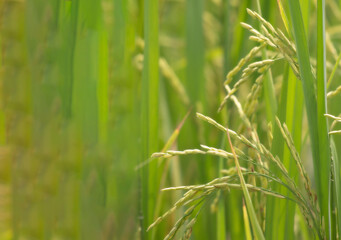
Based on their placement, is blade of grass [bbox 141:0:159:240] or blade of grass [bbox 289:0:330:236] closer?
blade of grass [bbox 289:0:330:236]

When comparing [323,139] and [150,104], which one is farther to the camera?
[150,104]

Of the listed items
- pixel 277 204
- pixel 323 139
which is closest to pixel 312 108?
pixel 323 139

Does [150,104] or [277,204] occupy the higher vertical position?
[150,104]

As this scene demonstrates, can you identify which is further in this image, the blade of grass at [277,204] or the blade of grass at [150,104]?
the blade of grass at [150,104]

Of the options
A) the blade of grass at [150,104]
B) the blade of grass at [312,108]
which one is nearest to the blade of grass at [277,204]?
the blade of grass at [312,108]

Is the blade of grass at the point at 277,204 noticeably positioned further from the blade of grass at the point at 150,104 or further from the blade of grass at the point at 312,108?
the blade of grass at the point at 150,104

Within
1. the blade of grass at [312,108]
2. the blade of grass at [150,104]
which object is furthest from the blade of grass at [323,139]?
the blade of grass at [150,104]

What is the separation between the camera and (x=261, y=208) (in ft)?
2.77

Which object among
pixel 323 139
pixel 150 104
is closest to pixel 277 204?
pixel 323 139

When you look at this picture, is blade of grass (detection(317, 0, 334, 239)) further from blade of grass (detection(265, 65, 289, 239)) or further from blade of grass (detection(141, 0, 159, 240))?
blade of grass (detection(141, 0, 159, 240))

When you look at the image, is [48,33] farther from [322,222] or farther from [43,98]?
[322,222]

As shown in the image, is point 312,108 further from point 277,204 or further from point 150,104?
point 150,104

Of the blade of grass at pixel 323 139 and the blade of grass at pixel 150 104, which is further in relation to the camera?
the blade of grass at pixel 150 104

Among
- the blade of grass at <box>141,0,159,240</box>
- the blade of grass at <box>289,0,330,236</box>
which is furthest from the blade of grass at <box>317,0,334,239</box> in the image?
the blade of grass at <box>141,0,159,240</box>
